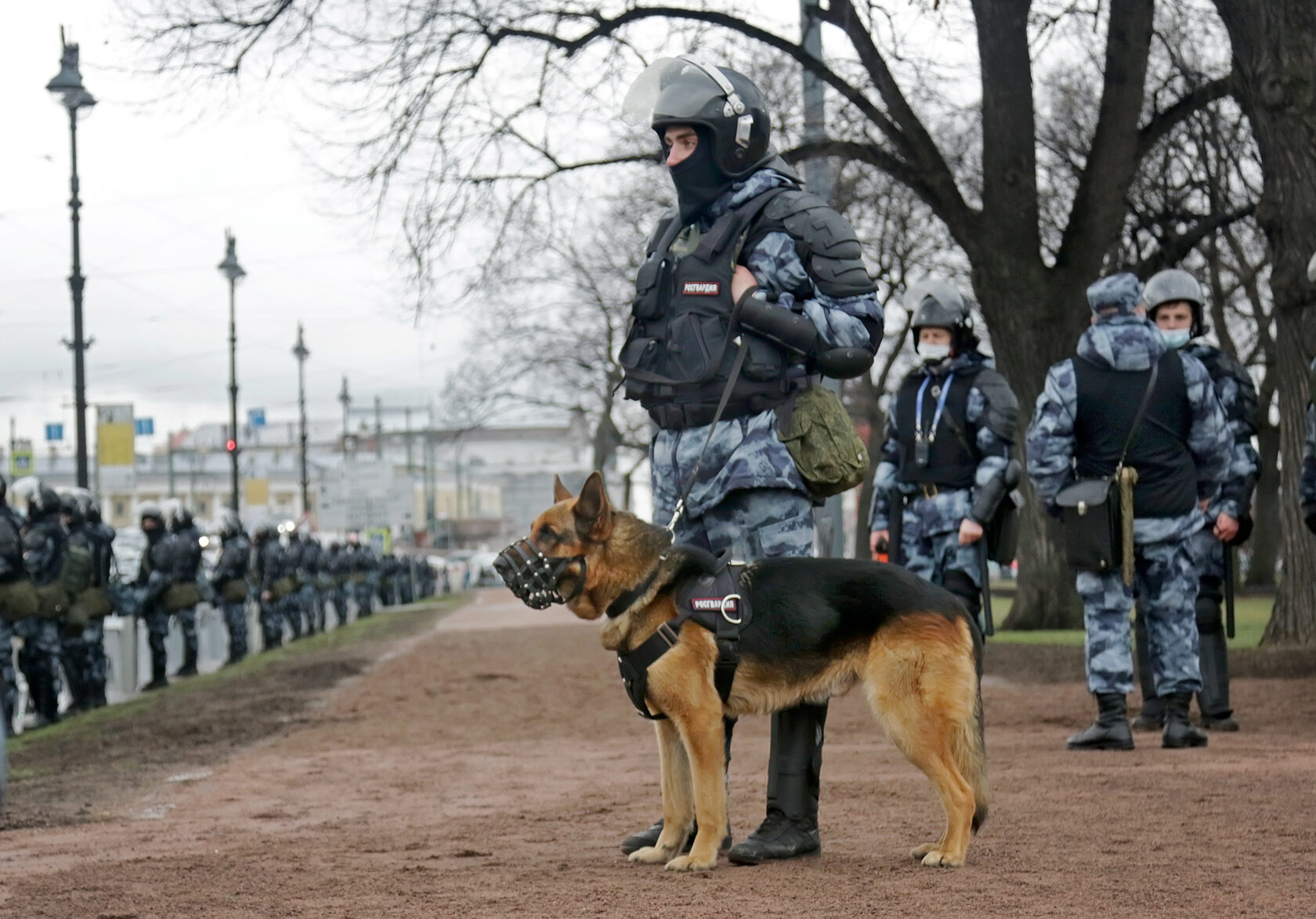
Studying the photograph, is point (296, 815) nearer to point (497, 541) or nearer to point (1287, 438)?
point (1287, 438)

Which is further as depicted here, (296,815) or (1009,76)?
(1009,76)

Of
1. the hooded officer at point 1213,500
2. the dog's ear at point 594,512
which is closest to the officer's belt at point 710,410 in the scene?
the dog's ear at point 594,512

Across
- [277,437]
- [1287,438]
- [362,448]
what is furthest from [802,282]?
[277,437]

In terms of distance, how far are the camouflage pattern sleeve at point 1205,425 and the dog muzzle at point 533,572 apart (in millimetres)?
4520

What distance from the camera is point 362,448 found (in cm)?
12975

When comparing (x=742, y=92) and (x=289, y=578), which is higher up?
(x=742, y=92)

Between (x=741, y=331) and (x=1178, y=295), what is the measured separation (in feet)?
15.7

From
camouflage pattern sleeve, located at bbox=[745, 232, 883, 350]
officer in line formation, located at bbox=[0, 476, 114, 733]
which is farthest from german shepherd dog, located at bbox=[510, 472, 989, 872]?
officer in line formation, located at bbox=[0, 476, 114, 733]

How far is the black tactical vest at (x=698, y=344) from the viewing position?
584cm

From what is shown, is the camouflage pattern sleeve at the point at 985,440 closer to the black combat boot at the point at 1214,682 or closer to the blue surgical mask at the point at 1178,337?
the blue surgical mask at the point at 1178,337

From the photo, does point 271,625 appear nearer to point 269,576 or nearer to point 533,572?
point 269,576

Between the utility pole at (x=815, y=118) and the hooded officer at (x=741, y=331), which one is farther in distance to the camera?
the utility pole at (x=815, y=118)

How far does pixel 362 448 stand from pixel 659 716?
126 meters

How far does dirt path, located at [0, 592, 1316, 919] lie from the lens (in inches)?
203
